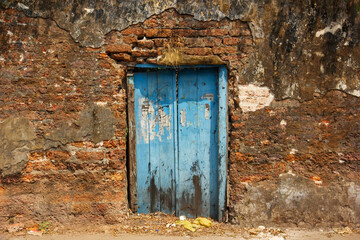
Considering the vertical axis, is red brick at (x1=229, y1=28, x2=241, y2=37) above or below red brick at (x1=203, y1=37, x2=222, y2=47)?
above

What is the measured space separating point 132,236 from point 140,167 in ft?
2.49

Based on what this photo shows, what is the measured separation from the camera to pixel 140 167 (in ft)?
11.6

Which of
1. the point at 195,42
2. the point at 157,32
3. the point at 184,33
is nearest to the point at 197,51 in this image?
the point at 195,42

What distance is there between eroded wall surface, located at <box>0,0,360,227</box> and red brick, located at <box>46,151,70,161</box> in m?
0.01

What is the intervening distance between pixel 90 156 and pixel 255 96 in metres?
1.93

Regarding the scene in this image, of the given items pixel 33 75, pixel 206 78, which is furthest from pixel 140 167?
pixel 33 75

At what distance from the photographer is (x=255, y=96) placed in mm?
3299

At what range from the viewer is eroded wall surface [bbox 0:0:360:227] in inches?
126

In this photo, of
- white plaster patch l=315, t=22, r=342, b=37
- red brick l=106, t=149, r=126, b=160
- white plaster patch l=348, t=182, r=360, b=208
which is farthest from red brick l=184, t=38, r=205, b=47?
white plaster patch l=348, t=182, r=360, b=208

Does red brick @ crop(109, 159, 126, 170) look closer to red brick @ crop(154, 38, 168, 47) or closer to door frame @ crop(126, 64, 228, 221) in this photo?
door frame @ crop(126, 64, 228, 221)

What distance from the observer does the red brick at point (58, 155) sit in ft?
10.8

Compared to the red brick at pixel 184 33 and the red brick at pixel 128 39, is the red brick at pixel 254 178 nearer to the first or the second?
the red brick at pixel 184 33

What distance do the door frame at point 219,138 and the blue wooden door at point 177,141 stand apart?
0.06m

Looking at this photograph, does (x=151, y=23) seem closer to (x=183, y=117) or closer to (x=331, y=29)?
(x=183, y=117)
